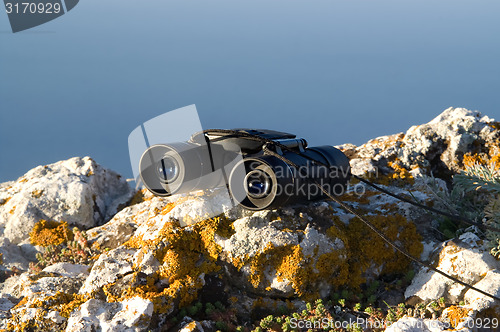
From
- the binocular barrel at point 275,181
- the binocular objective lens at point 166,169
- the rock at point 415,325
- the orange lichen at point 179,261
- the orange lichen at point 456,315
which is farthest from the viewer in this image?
the binocular objective lens at point 166,169

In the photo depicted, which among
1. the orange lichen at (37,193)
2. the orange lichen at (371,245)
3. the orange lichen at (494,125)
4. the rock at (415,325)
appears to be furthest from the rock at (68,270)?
the orange lichen at (494,125)

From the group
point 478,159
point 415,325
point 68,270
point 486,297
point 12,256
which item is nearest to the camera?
point 415,325

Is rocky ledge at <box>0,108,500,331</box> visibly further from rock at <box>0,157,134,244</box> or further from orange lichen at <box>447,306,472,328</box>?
rock at <box>0,157,134,244</box>

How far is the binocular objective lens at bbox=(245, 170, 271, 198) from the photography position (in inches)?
264

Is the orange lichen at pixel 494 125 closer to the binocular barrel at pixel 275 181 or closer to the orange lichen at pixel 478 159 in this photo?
the orange lichen at pixel 478 159

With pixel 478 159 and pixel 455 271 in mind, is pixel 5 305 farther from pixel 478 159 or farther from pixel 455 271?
pixel 478 159

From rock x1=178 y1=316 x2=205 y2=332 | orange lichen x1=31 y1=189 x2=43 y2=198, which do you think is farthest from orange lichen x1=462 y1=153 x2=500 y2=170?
orange lichen x1=31 y1=189 x2=43 y2=198

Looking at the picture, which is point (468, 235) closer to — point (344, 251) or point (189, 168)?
point (344, 251)

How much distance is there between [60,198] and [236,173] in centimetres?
504

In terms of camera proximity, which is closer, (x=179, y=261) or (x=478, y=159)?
(x=179, y=261)

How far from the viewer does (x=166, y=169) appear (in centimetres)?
709

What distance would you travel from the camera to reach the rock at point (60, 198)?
10219mm

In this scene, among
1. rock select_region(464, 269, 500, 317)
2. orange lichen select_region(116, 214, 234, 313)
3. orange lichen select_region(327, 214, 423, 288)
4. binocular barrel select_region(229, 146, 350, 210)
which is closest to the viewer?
rock select_region(464, 269, 500, 317)

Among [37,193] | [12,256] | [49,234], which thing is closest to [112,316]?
[49,234]
